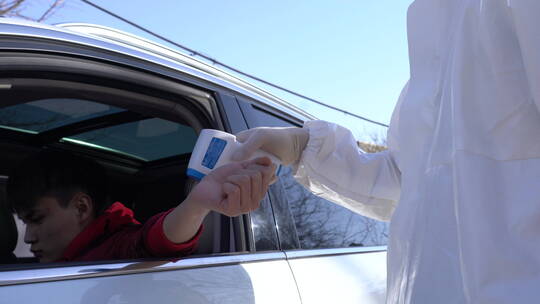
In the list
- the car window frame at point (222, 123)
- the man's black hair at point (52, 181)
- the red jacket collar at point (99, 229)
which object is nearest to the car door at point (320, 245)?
the car window frame at point (222, 123)

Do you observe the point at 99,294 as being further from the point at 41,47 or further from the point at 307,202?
the point at 307,202

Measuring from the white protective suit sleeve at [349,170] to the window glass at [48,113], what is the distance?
38.7 inches

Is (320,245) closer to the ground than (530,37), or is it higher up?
closer to the ground

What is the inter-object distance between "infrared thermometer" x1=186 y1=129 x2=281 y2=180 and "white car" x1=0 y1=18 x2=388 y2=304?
0.25 m

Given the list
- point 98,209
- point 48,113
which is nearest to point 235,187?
point 98,209

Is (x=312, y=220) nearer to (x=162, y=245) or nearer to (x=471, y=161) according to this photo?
(x=162, y=245)

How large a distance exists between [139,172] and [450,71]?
263cm

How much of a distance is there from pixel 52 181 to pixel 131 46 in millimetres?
709

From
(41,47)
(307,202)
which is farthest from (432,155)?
(307,202)

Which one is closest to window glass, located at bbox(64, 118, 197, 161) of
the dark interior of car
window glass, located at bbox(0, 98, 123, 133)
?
the dark interior of car

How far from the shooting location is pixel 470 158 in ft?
3.29

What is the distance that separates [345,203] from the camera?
189 cm

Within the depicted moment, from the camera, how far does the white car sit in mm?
1384

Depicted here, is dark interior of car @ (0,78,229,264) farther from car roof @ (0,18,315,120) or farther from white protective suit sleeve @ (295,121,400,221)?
white protective suit sleeve @ (295,121,400,221)
